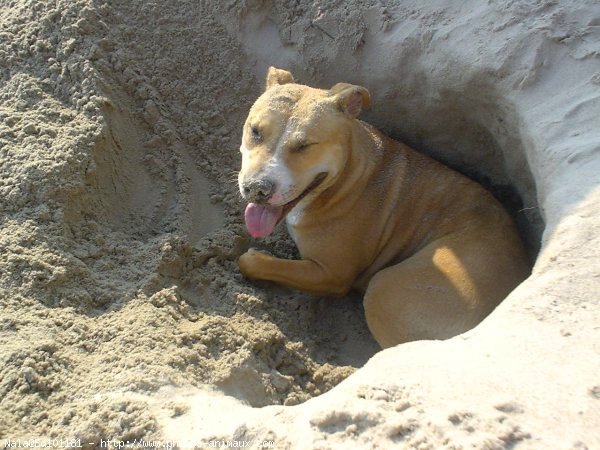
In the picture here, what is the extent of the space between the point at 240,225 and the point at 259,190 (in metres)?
0.95

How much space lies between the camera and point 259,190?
4.43 metres

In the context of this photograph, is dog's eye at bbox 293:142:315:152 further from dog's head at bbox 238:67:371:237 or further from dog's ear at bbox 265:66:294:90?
dog's ear at bbox 265:66:294:90

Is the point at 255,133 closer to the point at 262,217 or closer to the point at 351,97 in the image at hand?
the point at 262,217

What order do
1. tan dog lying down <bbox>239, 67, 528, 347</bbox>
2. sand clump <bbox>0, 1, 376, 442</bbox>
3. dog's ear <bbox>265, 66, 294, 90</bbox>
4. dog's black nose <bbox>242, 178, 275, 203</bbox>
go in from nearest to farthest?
sand clump <bbox>0, 1, 376, 442</bbox>
dog's black nose <bbox>242, 178, 275, 203</bbox>
tan dog lying down <bbox>239, 67, 528, 347</bbox>
dog's ear <bbox>265, 66, 294, 90</bbox>

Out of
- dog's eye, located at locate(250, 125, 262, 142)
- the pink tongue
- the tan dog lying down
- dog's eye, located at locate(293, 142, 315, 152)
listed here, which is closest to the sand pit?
the tan dog lying down

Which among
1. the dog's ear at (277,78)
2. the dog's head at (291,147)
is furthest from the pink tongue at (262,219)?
the dog's ear at (277,78)

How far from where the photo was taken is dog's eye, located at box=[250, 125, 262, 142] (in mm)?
4693

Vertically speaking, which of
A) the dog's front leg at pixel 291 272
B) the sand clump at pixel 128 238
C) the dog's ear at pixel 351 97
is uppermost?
the dog's ear at pixel 351 97

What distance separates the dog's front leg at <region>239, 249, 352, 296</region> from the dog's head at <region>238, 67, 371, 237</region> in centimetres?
32

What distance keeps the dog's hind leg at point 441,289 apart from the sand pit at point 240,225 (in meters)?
0.39

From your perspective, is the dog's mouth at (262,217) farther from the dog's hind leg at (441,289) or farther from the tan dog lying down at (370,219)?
A: the dog's hind leg at (441,289)

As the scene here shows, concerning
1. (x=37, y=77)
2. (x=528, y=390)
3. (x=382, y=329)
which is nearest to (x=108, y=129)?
(x=37, y=77)

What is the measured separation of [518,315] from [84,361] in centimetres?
221

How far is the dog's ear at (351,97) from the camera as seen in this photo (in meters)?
4.89
